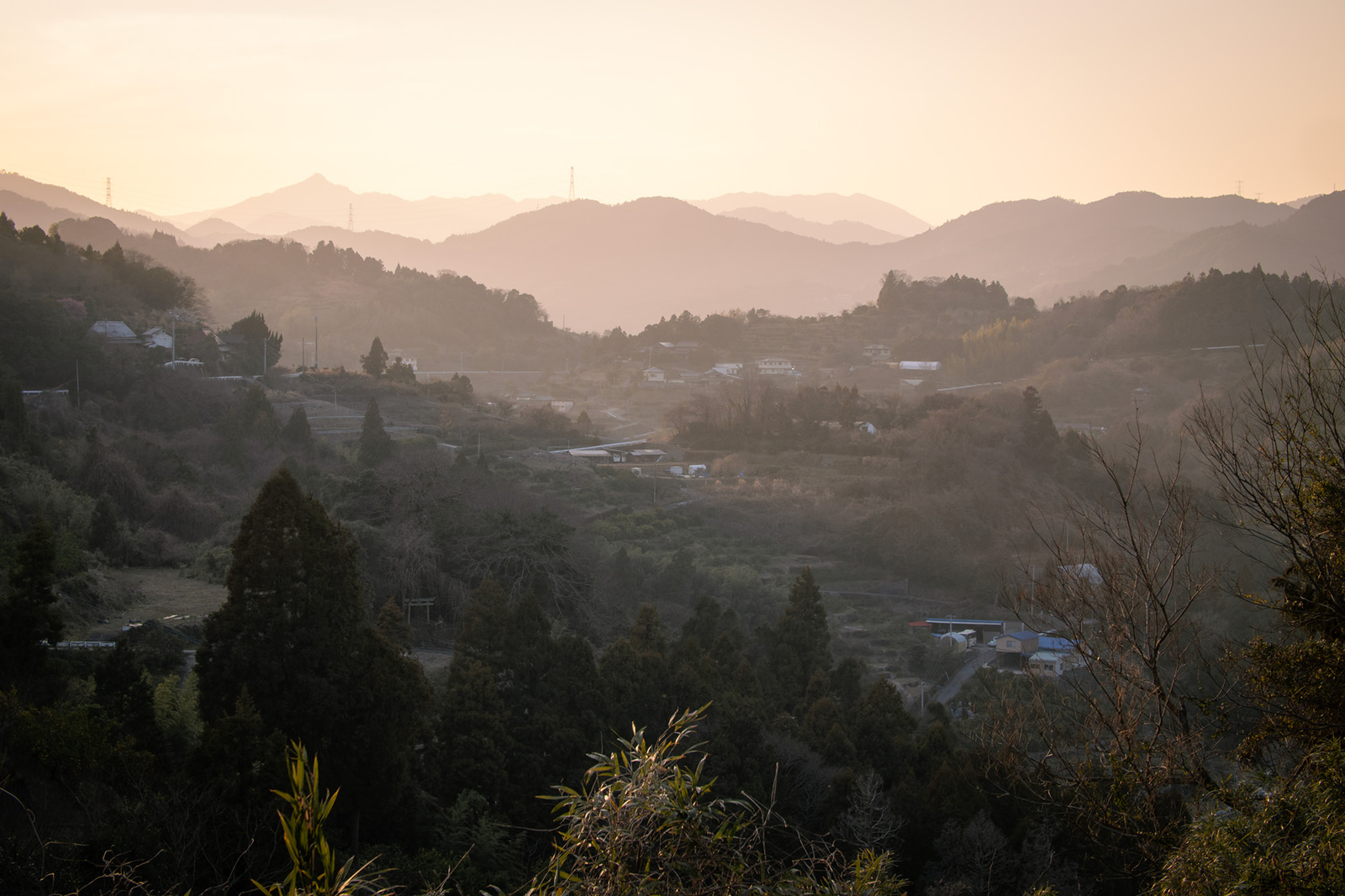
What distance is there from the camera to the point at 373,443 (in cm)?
2120

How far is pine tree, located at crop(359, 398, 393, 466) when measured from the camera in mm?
20688

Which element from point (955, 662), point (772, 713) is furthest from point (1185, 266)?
point (772, 713)

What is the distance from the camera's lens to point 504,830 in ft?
22.7

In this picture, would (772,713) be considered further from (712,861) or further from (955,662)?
(712,861)

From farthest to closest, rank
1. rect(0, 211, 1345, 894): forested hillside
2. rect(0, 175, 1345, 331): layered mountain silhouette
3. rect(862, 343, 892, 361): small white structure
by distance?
rect(0, 175, 1345, 331): layered mountain silhouette
rect(862, 343, 892, 361): small white structure
rect(0, 211, 1345, 894): forested hillside

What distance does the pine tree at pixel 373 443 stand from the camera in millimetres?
20688

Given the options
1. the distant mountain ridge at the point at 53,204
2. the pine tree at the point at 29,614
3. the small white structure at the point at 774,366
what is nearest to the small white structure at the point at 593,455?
the small white structure at the point at 774,366

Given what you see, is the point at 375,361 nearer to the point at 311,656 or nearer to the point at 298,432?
the point at 298,432

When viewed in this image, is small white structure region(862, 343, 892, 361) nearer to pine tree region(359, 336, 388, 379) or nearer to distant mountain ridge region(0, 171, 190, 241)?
pine tree region(359, 336, 388, 379)

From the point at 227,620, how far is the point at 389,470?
12776mm

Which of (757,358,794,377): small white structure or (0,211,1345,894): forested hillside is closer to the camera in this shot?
(0,211,1345,894): forested hillside

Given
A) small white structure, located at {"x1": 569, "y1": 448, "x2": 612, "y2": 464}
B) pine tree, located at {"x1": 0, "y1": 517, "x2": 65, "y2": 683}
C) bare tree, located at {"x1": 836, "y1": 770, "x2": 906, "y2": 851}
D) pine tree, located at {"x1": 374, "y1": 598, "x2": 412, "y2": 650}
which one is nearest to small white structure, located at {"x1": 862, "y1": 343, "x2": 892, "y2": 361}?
small white structure, located at {"x1": 569, "y1": 448, "x2": 612, "y2": 464}

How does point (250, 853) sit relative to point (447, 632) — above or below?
above

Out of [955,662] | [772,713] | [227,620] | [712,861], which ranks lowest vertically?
[955,662]
